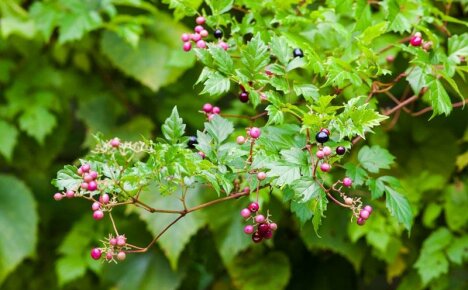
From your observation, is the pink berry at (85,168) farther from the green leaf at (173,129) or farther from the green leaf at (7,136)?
the green leaf at (7,136)

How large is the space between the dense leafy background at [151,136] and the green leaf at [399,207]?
1.83ft

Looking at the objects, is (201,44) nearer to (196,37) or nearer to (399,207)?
(196,37)

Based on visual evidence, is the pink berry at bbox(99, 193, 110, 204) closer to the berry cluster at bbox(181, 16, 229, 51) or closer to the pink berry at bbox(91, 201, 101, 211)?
the pink berry at bbox(91, 201, 101, 211)

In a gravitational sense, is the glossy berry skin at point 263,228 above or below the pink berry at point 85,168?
below

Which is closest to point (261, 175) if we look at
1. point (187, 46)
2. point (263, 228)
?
point (263, 228)

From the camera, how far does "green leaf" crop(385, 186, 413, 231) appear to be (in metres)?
1.17

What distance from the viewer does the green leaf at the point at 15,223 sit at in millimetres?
2352

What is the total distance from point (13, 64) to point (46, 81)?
0.12 metres

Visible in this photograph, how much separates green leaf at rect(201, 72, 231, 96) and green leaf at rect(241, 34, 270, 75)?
0.04m

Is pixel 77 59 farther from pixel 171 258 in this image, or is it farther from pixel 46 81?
pixel 171 258

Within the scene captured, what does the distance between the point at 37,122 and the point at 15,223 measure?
34 cm

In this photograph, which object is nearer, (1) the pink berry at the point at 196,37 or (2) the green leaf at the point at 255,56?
(2) the green leaf at the point at 255,56

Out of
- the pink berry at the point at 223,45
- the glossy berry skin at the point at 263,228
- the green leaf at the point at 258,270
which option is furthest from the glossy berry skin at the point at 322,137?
the green leaf at the point at 258,270

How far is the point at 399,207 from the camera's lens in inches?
47.0
